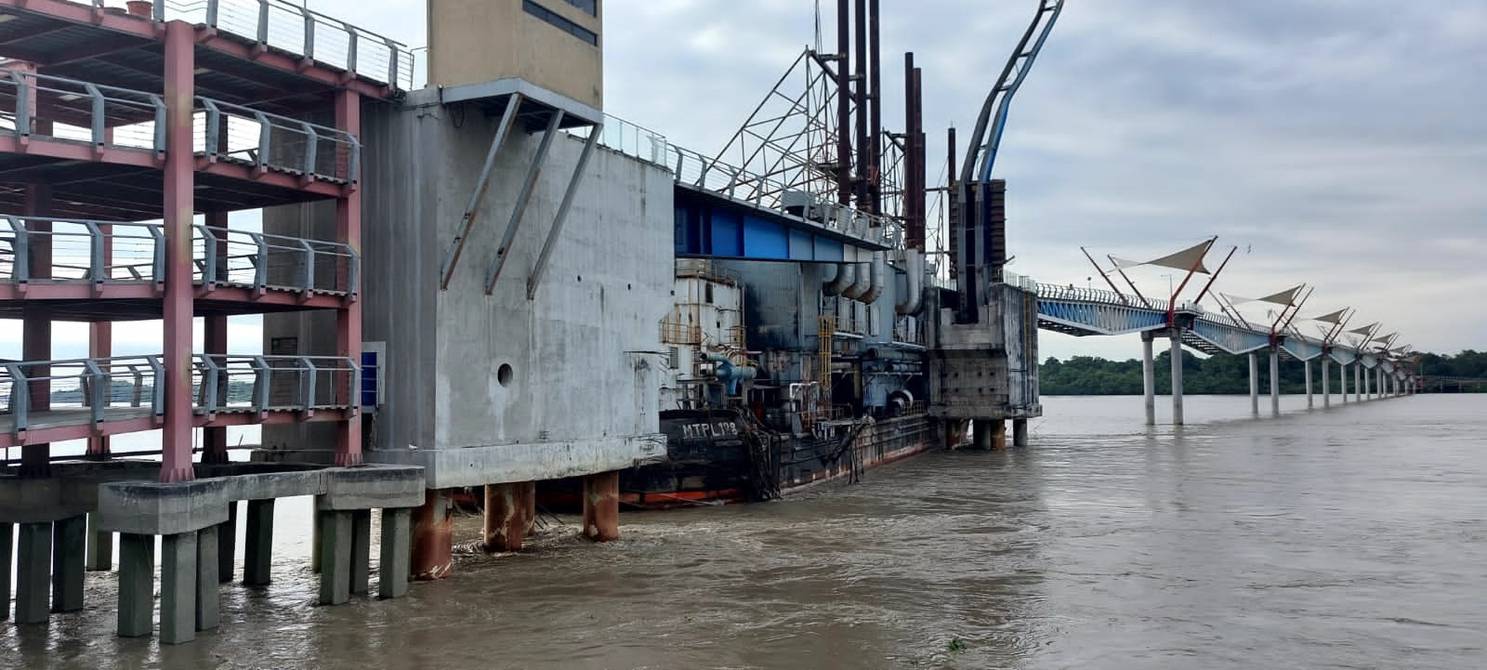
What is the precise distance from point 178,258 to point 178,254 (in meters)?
0.07

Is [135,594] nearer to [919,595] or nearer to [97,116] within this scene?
[97,116]

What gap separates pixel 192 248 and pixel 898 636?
14083 mm

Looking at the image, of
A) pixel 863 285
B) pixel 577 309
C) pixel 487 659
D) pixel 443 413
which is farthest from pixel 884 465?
pixel 487 659

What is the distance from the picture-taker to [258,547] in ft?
84.3

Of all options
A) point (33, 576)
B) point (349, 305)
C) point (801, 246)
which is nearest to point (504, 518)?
point (349, 305)

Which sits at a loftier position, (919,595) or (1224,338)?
(1224,338)

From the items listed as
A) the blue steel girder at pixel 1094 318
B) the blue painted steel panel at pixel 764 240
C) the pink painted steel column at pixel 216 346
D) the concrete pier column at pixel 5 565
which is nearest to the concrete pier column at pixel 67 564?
the concrete pier column at pixel 5 565

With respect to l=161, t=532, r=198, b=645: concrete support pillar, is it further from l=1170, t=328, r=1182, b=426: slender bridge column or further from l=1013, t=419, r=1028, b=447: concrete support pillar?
l=1170, t=328, r=1182, b=426: slender bridge column

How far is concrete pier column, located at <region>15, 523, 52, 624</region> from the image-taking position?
21.4 m

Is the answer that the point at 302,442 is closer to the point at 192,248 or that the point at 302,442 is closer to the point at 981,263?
the point at 192,248

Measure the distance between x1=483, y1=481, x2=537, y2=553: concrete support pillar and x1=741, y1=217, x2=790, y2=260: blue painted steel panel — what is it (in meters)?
13.0

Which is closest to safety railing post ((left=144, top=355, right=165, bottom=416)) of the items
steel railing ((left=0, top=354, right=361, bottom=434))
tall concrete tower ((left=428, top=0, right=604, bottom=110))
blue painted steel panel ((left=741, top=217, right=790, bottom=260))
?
steel railing ((left=0, top=354, right=361, bottom=434))

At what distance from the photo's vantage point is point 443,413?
23.9 m

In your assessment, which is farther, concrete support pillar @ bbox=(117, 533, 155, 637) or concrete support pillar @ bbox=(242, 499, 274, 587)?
concrete support pillar @ bbox=(242, 499, 274, 587)
